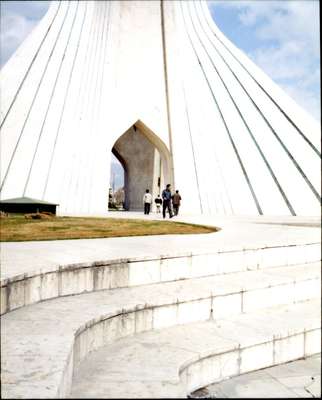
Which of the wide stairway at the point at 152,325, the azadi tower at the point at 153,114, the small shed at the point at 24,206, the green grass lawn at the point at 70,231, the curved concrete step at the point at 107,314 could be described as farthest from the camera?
the azadi tower at the point at 153,114

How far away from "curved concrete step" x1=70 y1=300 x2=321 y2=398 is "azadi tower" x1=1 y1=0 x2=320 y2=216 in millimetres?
7721

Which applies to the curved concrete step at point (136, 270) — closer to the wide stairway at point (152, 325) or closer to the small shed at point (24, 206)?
the wide stairway at point (152, 325)

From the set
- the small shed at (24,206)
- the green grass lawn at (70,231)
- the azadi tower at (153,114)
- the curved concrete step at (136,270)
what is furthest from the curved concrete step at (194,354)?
the azadi tower at (153,114)

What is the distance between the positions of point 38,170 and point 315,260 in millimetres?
7458

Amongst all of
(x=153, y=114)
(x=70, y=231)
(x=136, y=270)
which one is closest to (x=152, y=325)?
(x=136, y=270)

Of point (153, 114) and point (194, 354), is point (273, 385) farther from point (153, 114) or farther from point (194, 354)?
point (153, 114)

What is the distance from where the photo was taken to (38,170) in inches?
412

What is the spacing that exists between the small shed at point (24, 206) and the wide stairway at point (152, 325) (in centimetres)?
550

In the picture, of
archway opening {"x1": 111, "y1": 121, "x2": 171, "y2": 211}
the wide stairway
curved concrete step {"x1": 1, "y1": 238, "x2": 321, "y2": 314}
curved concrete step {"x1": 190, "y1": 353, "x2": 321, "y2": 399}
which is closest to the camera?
the wide stairway

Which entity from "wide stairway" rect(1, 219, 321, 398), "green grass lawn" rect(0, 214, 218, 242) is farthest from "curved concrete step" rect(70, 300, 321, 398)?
"green grass lawn" rect(0, 214, 218, 242)

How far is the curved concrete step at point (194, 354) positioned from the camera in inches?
73.1

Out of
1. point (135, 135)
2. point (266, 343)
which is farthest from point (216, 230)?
point (135, 135)

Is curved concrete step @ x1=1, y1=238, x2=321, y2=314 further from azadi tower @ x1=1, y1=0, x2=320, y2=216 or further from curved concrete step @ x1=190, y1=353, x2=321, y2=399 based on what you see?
azadi tower @ x1=1, y1=0, x2=320, y2=216

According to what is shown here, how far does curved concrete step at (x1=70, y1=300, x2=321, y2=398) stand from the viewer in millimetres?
1857
